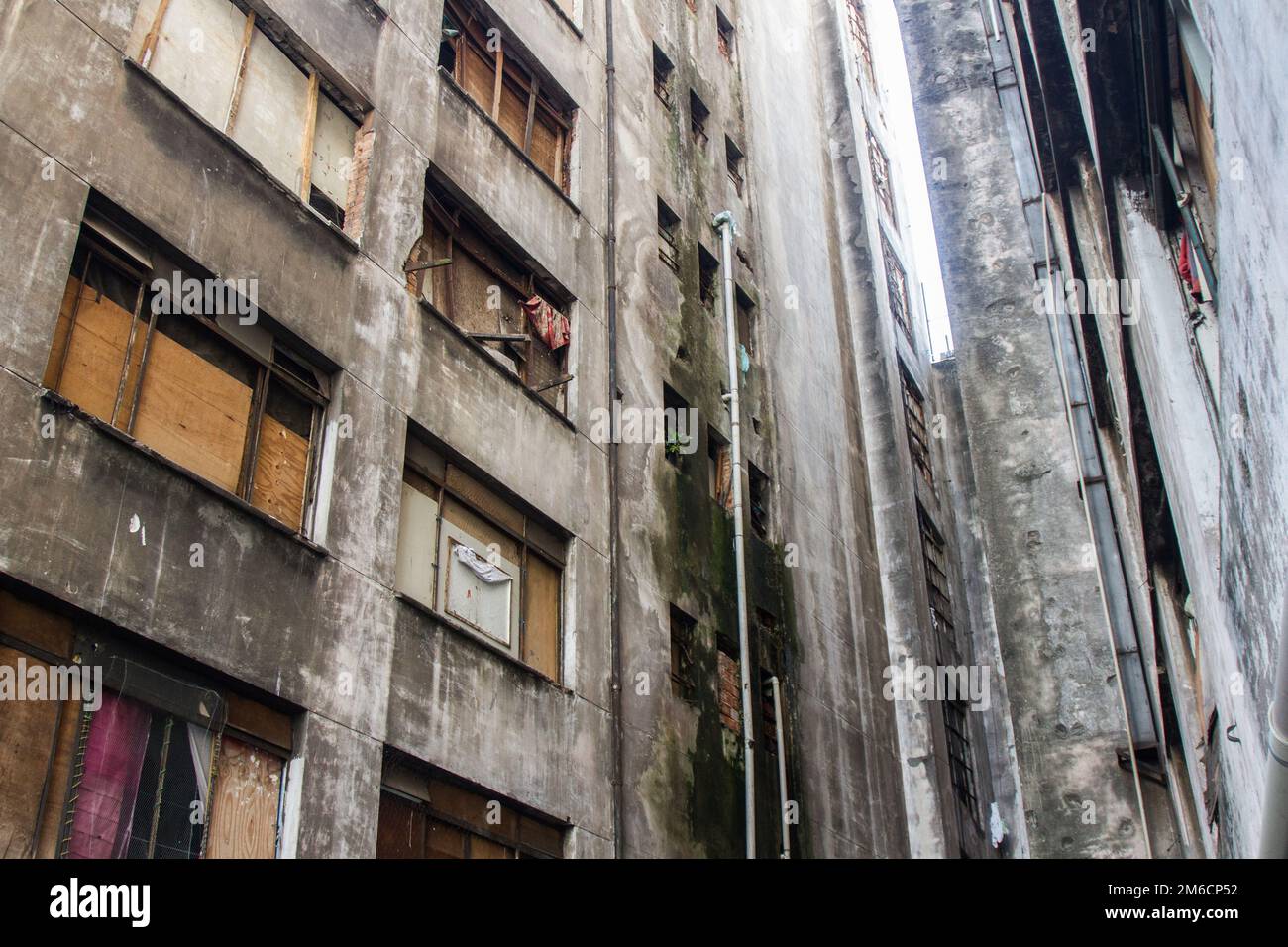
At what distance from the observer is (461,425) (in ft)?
46.8

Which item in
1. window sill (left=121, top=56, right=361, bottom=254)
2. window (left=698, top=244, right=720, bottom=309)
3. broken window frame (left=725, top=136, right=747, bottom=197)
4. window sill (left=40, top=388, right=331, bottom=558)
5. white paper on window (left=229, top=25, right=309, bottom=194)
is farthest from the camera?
broken window frame (left=725, top=136, right=747, bottom=197)

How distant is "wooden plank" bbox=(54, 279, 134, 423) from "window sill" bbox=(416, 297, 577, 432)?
4.04 metres

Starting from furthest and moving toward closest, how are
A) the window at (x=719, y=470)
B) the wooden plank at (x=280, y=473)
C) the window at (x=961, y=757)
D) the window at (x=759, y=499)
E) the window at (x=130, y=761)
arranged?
the window at (x=961, y=757) → the window at (x=759, y=499) → the window at (x=719, y=470) → the wooden plank at (x=280, y=473) → the window at (x=130, y=761)

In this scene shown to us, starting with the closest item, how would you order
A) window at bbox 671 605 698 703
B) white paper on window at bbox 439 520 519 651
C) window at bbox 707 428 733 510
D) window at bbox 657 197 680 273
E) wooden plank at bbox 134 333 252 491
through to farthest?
wooden plank at bbox 134 333 252 491 < white paper on window at bbox 439 520 519 651 < window at bbox 671 605 698 703 < window at bbox 707 428 733 510 < window at bbox 657 197 680 273

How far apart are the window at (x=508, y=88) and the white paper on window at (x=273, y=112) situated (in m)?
3.26

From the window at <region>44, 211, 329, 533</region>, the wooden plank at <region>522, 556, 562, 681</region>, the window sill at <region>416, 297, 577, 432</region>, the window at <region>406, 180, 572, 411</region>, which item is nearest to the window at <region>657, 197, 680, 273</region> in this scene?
the window at <region>406, 180, 572, 411</region>

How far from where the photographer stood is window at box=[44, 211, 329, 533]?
10422 millimetres

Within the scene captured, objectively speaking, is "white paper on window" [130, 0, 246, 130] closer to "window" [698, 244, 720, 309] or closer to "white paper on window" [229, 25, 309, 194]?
"white paper on window" [229, 25, 309, 194]

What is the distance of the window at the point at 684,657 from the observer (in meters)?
17.1

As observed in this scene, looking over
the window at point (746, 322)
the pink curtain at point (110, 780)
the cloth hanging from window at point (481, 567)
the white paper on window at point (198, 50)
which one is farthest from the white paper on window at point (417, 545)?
the window at point (746, 322)

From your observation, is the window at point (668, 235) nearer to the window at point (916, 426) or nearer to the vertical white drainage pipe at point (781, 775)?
the vertical white drainage pipe at point (781, 775)

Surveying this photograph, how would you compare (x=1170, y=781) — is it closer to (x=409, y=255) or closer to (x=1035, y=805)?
(x=1035, y=805)
